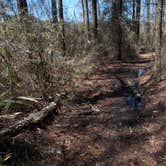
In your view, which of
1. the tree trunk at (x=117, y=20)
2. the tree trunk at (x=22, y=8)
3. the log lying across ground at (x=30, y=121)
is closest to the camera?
the log lying across ground at (x=30, y=121)

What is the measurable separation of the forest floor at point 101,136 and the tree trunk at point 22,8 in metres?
2.48

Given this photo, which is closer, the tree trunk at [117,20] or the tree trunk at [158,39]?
the tree trunk at [158,39]

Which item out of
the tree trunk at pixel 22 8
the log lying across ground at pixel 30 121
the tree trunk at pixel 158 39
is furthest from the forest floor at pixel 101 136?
the tree trunk at pixel 22 8

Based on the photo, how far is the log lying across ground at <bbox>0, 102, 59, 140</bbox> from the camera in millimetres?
3717

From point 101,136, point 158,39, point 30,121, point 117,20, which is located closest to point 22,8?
point 30,121

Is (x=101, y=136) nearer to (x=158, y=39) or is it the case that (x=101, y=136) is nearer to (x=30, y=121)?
(x=30, y=121)

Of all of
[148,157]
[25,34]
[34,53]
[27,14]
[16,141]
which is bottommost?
[148,157]

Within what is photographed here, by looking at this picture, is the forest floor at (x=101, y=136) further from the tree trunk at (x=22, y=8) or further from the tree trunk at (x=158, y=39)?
the tree trunk at (x=22, y=8)

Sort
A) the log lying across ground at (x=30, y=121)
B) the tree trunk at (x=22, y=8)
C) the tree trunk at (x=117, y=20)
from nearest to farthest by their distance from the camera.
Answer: the log lying across ground at (x=30, y=121) < the tree trunk at (x=22, y=8) < the tree trunk at (x=117, y=20)

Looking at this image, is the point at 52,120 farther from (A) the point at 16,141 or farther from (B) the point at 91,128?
(A) the point at 16,141

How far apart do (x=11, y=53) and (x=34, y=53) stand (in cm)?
109

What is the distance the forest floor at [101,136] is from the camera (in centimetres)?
373

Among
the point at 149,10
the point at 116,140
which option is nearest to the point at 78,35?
the point at 116,140

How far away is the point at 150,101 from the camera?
6305 mm
